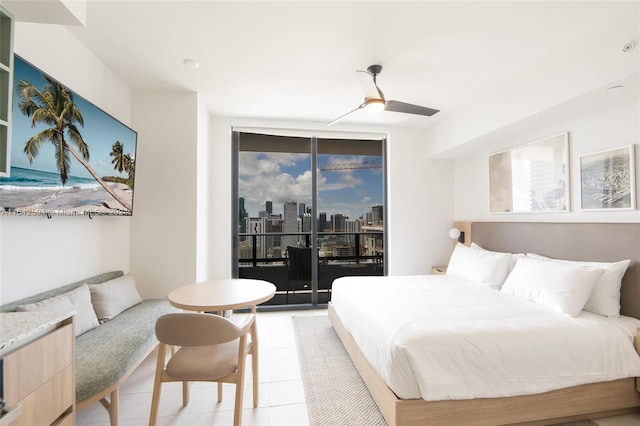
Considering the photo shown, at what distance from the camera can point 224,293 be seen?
87.0 inches

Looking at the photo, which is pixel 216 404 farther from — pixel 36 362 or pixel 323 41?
pixel 323 41

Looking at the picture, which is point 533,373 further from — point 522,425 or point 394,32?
point 394,32

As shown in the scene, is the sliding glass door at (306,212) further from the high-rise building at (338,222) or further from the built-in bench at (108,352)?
the built-in bench at (108,352)

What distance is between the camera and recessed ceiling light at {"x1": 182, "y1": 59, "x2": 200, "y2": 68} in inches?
102

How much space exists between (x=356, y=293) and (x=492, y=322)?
3.95 ft

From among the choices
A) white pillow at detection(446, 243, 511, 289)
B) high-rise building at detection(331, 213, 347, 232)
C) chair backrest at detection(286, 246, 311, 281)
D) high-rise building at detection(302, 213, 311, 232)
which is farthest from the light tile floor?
high-rise building at detection(331, 213, 347, 232)

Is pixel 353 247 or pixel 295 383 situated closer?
pixel 295 383

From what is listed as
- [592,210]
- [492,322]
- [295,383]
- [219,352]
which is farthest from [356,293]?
[592,210]

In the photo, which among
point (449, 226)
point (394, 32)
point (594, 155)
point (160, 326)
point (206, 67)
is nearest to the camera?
point (160, 326)

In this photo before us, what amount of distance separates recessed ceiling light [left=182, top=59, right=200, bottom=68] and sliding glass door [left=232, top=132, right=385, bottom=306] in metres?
1.44

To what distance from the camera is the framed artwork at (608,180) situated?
7.38 ft

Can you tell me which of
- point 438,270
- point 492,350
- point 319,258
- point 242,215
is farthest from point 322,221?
point 492,350

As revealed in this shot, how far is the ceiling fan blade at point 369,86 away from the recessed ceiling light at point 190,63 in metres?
1.50

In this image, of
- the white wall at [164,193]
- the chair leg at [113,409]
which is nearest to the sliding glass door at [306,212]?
the white wall at [164,193]
